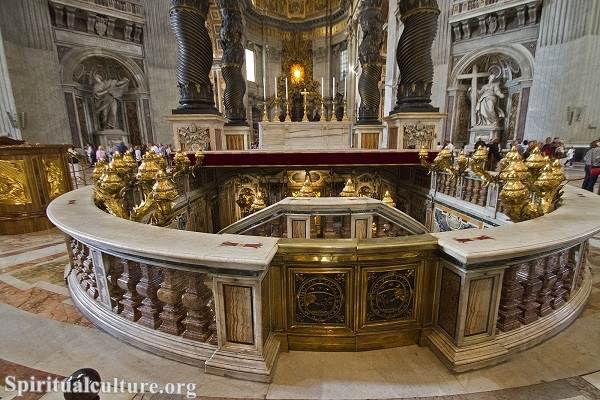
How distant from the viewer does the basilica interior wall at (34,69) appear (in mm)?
10680

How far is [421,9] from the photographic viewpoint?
620 cm

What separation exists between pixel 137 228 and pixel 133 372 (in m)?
0.81

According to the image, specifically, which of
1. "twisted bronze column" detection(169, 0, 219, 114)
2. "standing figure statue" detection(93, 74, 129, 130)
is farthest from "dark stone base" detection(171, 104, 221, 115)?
"standing figure statue" detection(93, 74, 129, 130)

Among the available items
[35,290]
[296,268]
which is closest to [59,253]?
[35,290]

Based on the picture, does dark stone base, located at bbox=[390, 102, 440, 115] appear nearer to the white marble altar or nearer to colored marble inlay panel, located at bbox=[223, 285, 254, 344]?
the white marble altar

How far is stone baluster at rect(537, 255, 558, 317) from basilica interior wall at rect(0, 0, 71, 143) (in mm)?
15412

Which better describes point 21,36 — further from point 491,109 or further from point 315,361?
point 491,109

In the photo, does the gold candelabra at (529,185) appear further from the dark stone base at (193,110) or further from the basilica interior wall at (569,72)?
the basilica interior wall at (569,72)

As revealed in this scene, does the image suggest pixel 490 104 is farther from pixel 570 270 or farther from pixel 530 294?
pixel 530 294

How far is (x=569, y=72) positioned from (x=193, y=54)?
516 inches

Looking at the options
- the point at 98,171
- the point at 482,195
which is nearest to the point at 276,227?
the point at 98,171

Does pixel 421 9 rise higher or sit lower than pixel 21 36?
lower

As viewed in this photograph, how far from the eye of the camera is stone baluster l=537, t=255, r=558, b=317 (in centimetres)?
171

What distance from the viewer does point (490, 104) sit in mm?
12992
